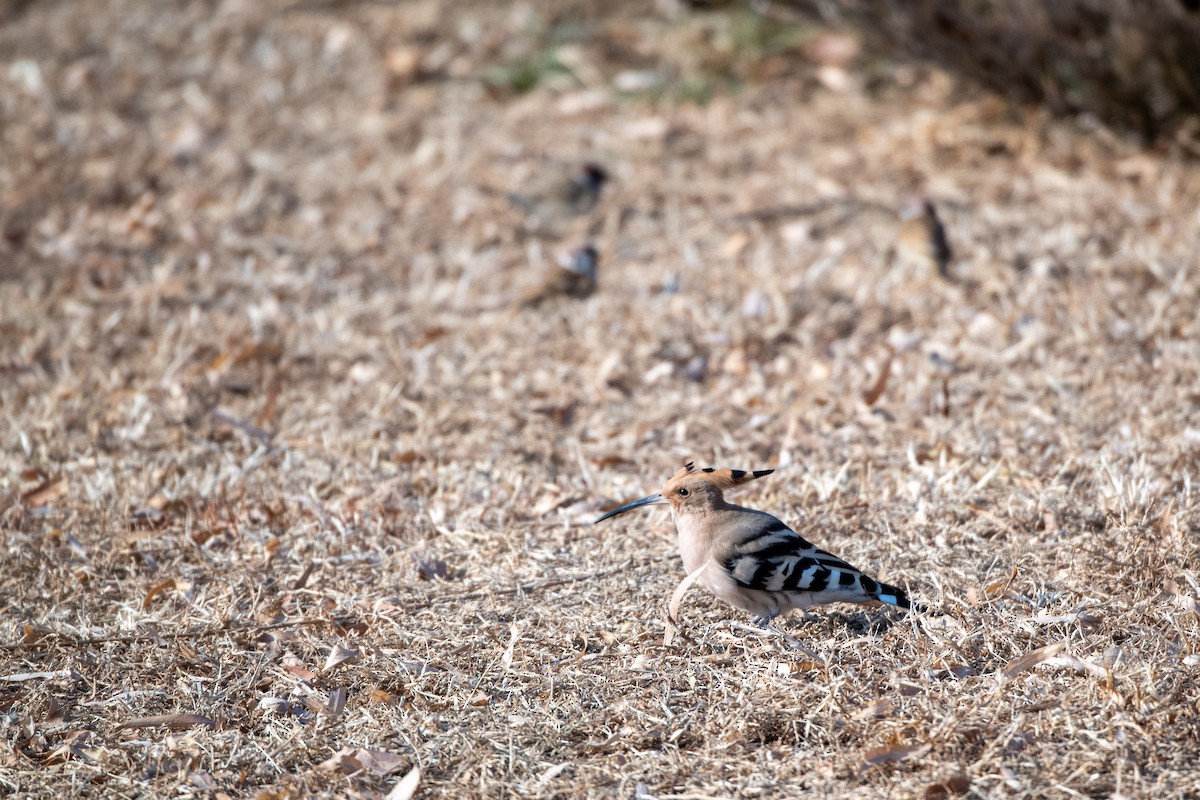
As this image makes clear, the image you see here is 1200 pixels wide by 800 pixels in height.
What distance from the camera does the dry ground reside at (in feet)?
11.4

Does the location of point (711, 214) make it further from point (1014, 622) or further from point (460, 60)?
point (1014, 622)

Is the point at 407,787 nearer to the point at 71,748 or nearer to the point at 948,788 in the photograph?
the point at 71,748

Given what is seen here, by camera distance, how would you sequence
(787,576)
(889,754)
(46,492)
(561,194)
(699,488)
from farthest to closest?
(561,194) → (46,492) → (699,488) → (787,576) → (889,754)

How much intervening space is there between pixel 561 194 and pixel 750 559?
411 centimetres

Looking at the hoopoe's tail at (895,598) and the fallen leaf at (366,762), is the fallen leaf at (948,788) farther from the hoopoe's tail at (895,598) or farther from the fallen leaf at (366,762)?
the fallen leaf at (366,762)

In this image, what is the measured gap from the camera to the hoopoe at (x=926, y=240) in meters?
6.46

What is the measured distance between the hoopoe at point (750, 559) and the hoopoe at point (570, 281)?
8.84 feet

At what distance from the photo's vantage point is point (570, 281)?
6.79 metres

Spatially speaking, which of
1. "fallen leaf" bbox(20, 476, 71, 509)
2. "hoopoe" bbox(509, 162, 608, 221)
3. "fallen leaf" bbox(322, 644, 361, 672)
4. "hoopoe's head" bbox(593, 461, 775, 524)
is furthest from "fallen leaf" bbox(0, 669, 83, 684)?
"hoopoe" bbox(509, 162, 608, 221)

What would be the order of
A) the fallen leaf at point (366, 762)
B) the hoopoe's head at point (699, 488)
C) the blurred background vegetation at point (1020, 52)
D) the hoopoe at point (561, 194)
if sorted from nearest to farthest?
the fallen leaf at point (366, 762) < the hoopoe's head at point (699, 488) < the blurred background vegetation at point (1020, 52) < the hoopoe at point (561, 194)

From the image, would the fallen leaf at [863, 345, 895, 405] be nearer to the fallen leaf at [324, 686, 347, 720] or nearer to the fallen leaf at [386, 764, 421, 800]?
the fallen leaf at [324, 686, 347, 720]

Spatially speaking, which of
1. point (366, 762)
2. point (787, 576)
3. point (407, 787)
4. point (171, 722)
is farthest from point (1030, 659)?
point (171, 722)

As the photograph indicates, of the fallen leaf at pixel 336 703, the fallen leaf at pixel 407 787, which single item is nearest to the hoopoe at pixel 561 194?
the fallen leaf at pixel 336 703

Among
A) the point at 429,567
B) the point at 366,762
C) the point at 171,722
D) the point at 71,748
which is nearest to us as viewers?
the point at 366,762
